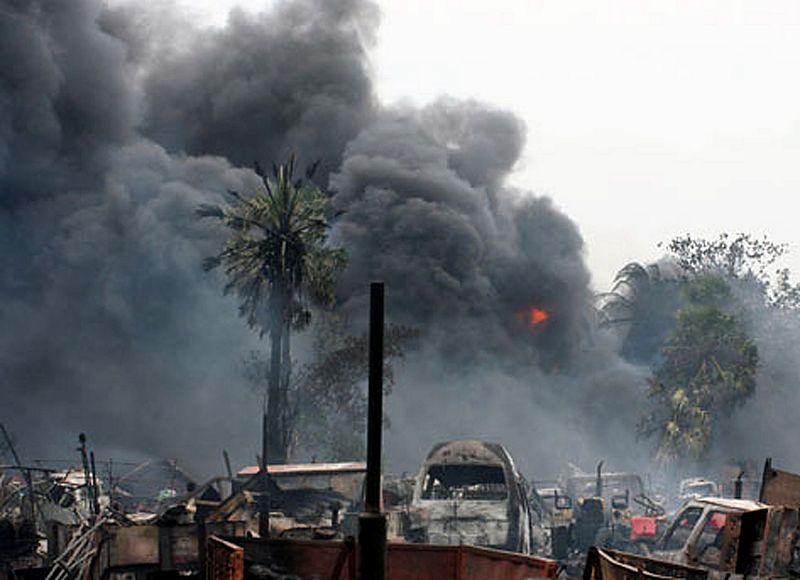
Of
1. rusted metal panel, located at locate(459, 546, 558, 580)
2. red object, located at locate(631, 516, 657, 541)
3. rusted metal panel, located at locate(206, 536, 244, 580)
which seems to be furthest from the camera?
red object, located at locate(631, 516, 657, 541)

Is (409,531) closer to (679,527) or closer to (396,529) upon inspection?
(396,529)

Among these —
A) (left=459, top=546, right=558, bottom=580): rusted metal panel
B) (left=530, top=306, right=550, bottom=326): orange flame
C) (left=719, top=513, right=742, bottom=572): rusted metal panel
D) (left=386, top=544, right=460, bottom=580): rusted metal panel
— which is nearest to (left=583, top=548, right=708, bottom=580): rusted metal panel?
(left=719, top=513, right=742, bottom=572): rusted metal panel

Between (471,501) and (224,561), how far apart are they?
348 inches

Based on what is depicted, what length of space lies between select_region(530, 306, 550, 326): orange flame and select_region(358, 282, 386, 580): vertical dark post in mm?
49703

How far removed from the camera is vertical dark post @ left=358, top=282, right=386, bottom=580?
25.7 feet

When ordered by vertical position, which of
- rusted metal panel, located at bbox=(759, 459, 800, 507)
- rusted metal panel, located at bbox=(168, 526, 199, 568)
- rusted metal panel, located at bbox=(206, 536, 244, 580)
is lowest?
rusted metal panel, located at bbox=(168, 526, 199, 568)

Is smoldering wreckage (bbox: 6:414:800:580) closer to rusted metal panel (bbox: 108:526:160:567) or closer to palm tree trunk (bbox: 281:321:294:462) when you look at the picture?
rusted metal panel (bbox: 108:526:160:567)

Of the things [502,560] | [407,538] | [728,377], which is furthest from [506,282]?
[502,560]

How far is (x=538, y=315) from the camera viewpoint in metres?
57.8

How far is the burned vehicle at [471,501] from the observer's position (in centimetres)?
1620

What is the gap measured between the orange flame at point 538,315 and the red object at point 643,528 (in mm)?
38085

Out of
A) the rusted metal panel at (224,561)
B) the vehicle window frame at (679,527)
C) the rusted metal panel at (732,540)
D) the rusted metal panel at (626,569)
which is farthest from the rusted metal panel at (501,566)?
the vehicle window frame at (679,527)

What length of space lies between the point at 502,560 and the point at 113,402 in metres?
43.9

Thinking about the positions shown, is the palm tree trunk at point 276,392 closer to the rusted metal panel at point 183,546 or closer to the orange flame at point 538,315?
the orange flame at point 538,315
